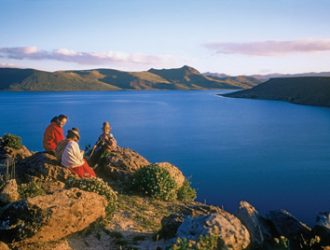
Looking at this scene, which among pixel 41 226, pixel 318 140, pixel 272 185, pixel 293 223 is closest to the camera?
pixel 41 226

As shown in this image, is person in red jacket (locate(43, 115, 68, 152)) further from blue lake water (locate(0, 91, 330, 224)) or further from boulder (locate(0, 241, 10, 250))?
blue lake water (locate(0, 91, 330, 224))

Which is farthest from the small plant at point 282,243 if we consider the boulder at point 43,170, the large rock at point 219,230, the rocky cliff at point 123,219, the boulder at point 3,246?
the boulder at point 43,170

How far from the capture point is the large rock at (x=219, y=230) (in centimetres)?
736

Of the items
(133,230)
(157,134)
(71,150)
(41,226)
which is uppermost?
(71,150)

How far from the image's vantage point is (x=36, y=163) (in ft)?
37.0

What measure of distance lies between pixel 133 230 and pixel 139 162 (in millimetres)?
5022

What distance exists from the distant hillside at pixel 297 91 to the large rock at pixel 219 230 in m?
99.2

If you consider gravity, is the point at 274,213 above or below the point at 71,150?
below

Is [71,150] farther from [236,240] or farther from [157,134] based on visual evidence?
[157,134]

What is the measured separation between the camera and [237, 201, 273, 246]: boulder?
8650 mm

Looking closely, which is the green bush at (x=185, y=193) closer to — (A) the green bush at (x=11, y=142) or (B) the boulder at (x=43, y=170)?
(B) the boulder at (x=43, y=170)

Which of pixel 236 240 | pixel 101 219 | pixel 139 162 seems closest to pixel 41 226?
pixel 101 219

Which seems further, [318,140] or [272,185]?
[318,140]

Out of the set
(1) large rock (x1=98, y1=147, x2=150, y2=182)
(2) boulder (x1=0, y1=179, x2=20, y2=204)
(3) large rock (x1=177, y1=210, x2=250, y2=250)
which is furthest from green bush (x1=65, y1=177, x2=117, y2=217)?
(1) large rock (x1=98, y1=147, x2=150, y2=182)
